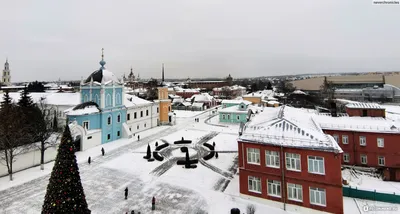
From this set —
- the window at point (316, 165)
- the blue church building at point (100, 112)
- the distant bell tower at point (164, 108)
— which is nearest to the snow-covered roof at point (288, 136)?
the window at point (316, 165)

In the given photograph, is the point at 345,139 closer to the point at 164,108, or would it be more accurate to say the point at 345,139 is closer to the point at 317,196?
the point at 317,196

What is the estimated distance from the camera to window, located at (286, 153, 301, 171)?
13062mm

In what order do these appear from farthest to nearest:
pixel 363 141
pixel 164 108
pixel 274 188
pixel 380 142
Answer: pixel 164 108 < pixel 363 141 < pixel 380 142 < pixel 274 188

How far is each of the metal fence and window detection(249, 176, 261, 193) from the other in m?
6.20

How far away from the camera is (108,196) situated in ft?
49.7

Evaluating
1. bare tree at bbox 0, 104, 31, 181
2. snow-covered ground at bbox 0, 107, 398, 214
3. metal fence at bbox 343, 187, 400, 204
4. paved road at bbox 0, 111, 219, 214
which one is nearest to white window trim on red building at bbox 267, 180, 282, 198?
snow-covered ground at bbox 0, 107, 398, 214

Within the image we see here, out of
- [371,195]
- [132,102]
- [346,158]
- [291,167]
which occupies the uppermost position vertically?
[132,102]

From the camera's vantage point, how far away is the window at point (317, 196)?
12406 millimetres

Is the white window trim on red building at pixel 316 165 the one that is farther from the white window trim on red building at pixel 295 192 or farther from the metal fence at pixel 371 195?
the metal fence at pixel 371 195

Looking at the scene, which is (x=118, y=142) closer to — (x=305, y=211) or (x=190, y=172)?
(x=190, y=172)

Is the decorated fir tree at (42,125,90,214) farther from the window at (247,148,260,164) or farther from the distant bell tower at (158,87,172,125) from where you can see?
the distant bell tower at (158,87,172,125)

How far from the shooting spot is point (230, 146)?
2719cm

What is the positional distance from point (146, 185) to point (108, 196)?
287 cm

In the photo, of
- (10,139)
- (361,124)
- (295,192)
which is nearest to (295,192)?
(295,192)
